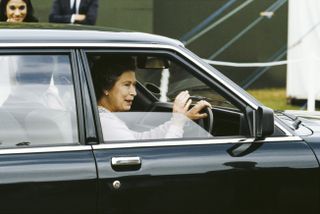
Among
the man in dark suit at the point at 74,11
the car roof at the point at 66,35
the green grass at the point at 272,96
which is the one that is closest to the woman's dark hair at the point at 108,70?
the car roof at the point at 66,35

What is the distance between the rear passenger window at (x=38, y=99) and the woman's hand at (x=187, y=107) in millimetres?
676

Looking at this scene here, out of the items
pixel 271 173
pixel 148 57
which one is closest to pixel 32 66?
pixel 148 57

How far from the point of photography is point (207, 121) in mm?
4316

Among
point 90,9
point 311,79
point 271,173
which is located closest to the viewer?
point 271,173

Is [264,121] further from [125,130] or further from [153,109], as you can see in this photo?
[153,109]

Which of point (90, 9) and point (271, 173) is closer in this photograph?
point (271, 173)

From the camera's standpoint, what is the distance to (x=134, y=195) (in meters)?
3.70

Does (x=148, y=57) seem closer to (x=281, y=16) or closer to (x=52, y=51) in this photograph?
(x=52, y=51)

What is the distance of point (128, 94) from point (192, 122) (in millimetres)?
372

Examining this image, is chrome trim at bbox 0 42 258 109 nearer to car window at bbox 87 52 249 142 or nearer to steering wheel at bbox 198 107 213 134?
car window at bbox 87 52 249 142

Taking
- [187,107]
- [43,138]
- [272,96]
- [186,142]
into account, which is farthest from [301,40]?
[43,138]

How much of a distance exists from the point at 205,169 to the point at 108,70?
736mm

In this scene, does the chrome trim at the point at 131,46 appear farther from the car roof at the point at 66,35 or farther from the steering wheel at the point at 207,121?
the steering wheel at the point at 207,121

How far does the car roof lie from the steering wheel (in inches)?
19.0
